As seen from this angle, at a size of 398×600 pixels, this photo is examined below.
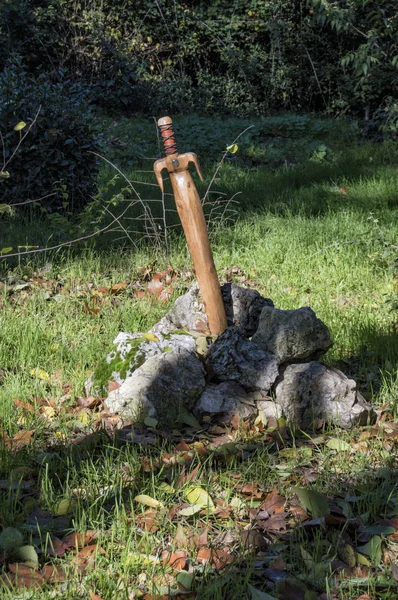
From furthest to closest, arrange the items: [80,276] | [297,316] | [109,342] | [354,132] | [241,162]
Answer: [354,132], [241,162], [80,276], [109,342], [297,316]

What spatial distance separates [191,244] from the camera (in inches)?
142

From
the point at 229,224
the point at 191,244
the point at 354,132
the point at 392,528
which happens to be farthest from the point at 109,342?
the point at 354,132

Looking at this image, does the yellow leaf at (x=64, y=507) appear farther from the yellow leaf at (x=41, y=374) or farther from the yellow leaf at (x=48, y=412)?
the yellow leaf at (x=41, y=374)

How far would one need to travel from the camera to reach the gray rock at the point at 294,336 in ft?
11.0

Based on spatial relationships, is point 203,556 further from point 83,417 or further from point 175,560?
point 83,417

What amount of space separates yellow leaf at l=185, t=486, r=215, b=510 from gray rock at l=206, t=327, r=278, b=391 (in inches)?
31.7

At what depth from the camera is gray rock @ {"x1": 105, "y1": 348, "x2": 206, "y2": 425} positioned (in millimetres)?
3166

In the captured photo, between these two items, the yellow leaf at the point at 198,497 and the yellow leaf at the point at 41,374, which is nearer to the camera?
the yellow leaf at the point at 198,497

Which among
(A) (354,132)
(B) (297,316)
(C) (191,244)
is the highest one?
(C) (191,244)

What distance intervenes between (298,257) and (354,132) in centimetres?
690

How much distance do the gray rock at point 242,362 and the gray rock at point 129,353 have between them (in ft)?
0.48

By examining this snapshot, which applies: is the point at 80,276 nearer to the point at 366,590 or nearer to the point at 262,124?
the point at 366,590

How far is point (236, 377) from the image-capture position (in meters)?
3.32

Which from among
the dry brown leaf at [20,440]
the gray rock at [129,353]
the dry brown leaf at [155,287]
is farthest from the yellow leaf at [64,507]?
the dry brown leaf at [155,287]
